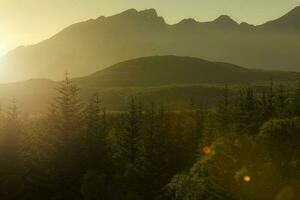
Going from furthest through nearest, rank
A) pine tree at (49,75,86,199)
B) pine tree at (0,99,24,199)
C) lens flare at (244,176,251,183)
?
pine tree at (49,75,86,199) → pine tree at (0,99,24,199) → lens flare at (244,176,251,183)

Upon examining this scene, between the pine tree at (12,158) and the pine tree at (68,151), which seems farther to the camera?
the pine tree at (68,151)

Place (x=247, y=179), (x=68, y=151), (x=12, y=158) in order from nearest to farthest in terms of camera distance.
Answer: (x=247, y=179)
(x=68, y=151)
(x=12, y=158)

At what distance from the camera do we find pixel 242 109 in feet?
268

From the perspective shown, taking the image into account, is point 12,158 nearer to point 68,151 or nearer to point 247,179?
point 68,151

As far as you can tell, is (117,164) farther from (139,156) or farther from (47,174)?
(47,174)

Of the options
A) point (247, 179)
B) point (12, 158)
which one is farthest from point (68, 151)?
point (247, 179)

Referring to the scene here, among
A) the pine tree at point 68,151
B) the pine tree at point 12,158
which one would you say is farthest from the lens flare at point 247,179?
the pine tree at point 12,158

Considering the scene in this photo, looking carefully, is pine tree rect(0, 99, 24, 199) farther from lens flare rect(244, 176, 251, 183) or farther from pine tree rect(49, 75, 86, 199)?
lens flare rect(244, 176, 251, 183)

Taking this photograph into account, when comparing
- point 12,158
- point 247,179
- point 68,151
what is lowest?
point 12,158

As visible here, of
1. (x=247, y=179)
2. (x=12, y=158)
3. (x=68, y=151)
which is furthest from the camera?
(x=12, y=158)

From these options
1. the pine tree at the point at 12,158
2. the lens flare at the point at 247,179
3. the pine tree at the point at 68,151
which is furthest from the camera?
the pine tree at the point at 68,151

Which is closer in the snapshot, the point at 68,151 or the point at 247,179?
the point at 247,179

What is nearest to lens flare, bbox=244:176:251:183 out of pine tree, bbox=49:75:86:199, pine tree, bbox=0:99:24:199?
pine tree, bbox=49:75:86:199

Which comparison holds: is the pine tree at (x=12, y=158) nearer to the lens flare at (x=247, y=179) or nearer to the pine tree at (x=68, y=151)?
the pine tree at (x=68, y=151)
